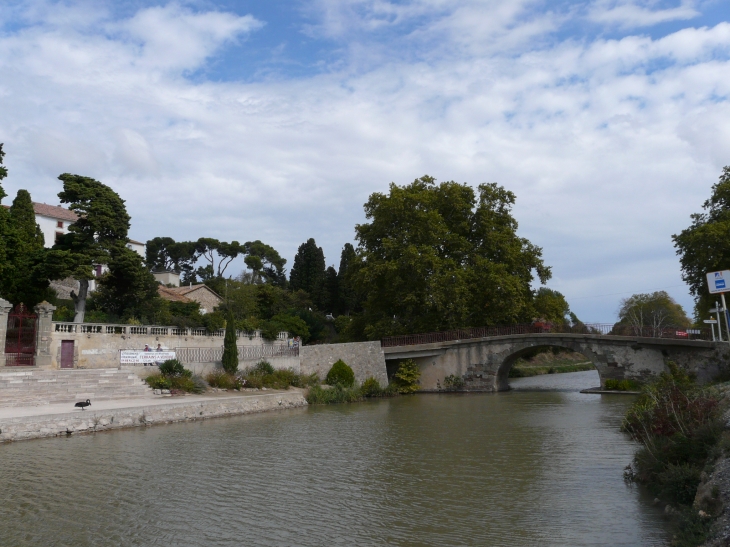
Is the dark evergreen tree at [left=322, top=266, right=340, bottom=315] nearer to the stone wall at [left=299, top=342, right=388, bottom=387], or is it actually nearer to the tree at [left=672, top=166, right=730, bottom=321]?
the stone wall at [left=299, top=342, right=388, bottom=387]

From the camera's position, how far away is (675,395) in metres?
11.1

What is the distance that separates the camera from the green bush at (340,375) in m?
30.0

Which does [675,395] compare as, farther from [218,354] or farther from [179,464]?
[218,354]

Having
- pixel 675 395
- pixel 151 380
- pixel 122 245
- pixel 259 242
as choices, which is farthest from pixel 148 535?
pixel 259 242

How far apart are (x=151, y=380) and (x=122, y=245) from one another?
35.8 feet

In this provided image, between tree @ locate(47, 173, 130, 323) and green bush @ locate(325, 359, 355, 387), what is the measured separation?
12.3m

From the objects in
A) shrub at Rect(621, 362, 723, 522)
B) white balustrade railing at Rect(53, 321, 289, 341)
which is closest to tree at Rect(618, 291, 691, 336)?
white balustrade railing at Rect(53, 321, 289, 341)

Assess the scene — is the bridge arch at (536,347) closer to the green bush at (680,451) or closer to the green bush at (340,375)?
the green bush at (340,375)

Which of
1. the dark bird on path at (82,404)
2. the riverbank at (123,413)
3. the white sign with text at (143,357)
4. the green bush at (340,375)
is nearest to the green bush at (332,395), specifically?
the green bush at (340,375)

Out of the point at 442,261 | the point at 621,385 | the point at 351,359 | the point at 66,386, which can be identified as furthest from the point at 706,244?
the point at 66,386

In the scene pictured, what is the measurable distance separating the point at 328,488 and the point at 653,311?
6648 centimetres

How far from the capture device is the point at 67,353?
84.9ft

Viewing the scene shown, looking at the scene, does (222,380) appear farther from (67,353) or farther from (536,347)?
(536,347)

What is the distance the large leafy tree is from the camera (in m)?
33.2
